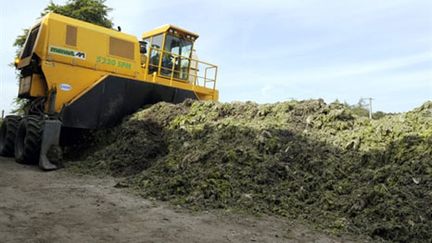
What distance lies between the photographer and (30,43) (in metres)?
10.9

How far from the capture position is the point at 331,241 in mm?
4867

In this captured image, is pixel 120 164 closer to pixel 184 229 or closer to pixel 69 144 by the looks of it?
pixel 69 144

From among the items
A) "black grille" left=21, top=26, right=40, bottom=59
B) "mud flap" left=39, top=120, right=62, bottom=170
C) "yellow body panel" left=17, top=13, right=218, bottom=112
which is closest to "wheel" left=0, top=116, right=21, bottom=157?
"yellow body panel" left=17, top=13, right=218, bottom=112

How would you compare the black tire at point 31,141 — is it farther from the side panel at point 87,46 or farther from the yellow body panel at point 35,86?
the side panel at point 87,46

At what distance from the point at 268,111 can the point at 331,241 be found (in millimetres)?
4448

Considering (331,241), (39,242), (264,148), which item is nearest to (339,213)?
(331,241)

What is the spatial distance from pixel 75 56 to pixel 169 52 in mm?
3356

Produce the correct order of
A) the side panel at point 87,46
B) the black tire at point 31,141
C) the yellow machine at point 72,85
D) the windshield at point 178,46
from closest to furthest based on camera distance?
the black tire at point 31,141
the yellow machine at point 72,85
the side panel at point 87,46
the windshield at point 178,46

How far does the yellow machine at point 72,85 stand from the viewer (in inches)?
381

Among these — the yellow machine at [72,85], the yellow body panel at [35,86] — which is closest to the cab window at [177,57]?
the yellow machine at [72,85]

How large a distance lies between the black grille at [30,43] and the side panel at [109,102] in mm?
1932

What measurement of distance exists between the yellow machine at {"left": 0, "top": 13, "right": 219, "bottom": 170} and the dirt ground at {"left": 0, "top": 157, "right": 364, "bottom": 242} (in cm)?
291

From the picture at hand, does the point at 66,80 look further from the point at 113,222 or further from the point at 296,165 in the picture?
the point at 113,222

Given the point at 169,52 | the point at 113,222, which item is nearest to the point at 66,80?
the point at 169,52
